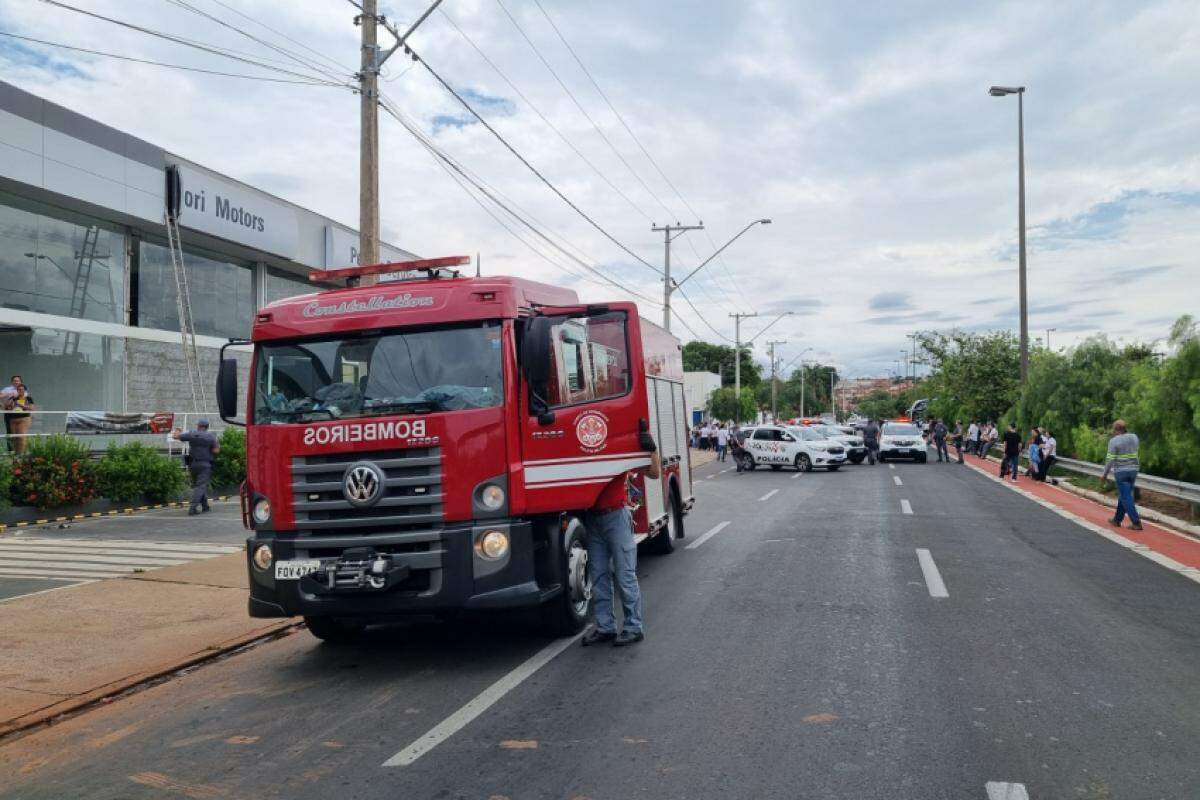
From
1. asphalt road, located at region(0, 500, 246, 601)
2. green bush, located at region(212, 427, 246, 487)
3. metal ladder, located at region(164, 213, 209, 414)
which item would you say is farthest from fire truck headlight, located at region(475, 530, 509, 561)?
metal ladder, located at region(164, 213, 209, 414)

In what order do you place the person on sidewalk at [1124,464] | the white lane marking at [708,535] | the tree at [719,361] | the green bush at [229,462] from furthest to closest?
the tree at [719,361]
the green bush at [229,462]
the person on sidewalk at [1124,464]
the white lane marking at [708,535]

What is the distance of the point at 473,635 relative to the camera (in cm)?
789

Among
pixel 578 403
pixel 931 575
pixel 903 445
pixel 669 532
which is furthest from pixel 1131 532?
pixel 903 445

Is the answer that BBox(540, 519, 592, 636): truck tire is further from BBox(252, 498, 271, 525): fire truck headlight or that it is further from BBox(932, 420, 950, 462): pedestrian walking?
BBox(932, 420, 950, 462): pedestrian walking

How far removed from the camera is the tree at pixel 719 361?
127312 millimetres

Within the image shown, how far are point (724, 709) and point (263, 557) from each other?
11.8 ft

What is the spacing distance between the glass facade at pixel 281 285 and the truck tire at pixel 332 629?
2117cm

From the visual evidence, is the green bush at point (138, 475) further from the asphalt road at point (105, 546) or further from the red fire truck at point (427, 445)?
the red fire truck at point (427, 445)

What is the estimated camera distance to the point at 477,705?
5816mm

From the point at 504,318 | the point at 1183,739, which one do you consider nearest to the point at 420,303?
the point at 504,318

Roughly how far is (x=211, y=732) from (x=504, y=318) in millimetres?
3346

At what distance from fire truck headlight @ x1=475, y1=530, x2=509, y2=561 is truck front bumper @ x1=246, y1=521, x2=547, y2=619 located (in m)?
0.02

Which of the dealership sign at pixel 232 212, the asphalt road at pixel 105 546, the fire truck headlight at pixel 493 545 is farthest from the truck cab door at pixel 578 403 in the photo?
the dealership sign at pixel 232 212

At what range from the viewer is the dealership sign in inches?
906
